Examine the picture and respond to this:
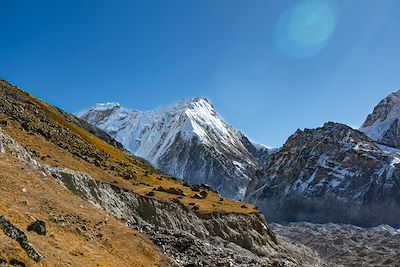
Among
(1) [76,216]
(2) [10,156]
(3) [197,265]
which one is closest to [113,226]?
(1) [76,216]

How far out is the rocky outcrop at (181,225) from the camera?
4675 cm

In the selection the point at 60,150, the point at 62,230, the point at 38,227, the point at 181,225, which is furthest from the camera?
the point at 60,150

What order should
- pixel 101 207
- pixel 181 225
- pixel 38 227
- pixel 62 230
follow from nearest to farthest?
1. pixel 38 227
2. pixel 62 230
3. pixel 101 207
4. pixel 181 225

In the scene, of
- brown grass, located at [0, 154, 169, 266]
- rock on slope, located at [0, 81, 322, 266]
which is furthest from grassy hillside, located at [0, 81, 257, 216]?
brown grass, located at [0, 154, 169, 266]

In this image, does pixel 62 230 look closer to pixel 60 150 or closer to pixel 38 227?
pixel 38 227

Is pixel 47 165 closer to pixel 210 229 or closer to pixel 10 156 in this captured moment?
pixel 10 156

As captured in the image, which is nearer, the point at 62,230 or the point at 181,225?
the point at 62,230

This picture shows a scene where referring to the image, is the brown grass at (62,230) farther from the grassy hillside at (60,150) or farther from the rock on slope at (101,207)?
the grassy hillside at (60,150)

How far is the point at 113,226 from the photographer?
141ft

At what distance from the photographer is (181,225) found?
234 feet

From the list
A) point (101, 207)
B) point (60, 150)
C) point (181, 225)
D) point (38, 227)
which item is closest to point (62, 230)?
point (38, 227)

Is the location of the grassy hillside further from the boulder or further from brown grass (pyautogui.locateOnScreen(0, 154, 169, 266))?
the boulder

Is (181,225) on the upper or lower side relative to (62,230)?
upper

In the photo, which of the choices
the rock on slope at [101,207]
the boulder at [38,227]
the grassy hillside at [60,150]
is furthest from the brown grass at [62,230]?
the grassy hillside at [60,150]
